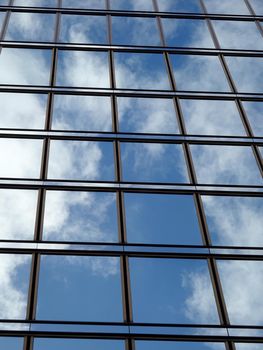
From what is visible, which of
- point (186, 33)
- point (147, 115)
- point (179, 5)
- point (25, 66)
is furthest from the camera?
point (179, 5)

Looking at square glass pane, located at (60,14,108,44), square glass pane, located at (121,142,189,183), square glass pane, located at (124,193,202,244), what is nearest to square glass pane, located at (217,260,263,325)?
square glass pane, located at (124,193,202,244)

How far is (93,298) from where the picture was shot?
17.3m

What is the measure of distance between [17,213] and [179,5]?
59.2ft

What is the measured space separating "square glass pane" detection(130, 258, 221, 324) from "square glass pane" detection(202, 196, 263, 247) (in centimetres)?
146

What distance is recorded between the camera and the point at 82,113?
79.5 feet

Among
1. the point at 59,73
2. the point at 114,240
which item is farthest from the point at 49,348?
the point at 59,73

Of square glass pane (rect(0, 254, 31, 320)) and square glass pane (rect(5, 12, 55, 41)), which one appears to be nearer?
square glass pane (rect(0, 254, 31, 320))

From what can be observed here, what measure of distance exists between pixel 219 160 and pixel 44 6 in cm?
1471

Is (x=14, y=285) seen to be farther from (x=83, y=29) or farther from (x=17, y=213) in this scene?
(x=83, y=29)

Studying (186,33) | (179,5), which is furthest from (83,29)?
(179,5)

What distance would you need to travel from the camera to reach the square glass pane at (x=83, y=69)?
2603cm

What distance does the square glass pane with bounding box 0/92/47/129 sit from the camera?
2355cm

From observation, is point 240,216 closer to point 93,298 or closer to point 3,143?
point 93,298

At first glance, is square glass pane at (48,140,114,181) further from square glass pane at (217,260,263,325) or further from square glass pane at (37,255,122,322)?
square glass pane at (217,260,263,325)
